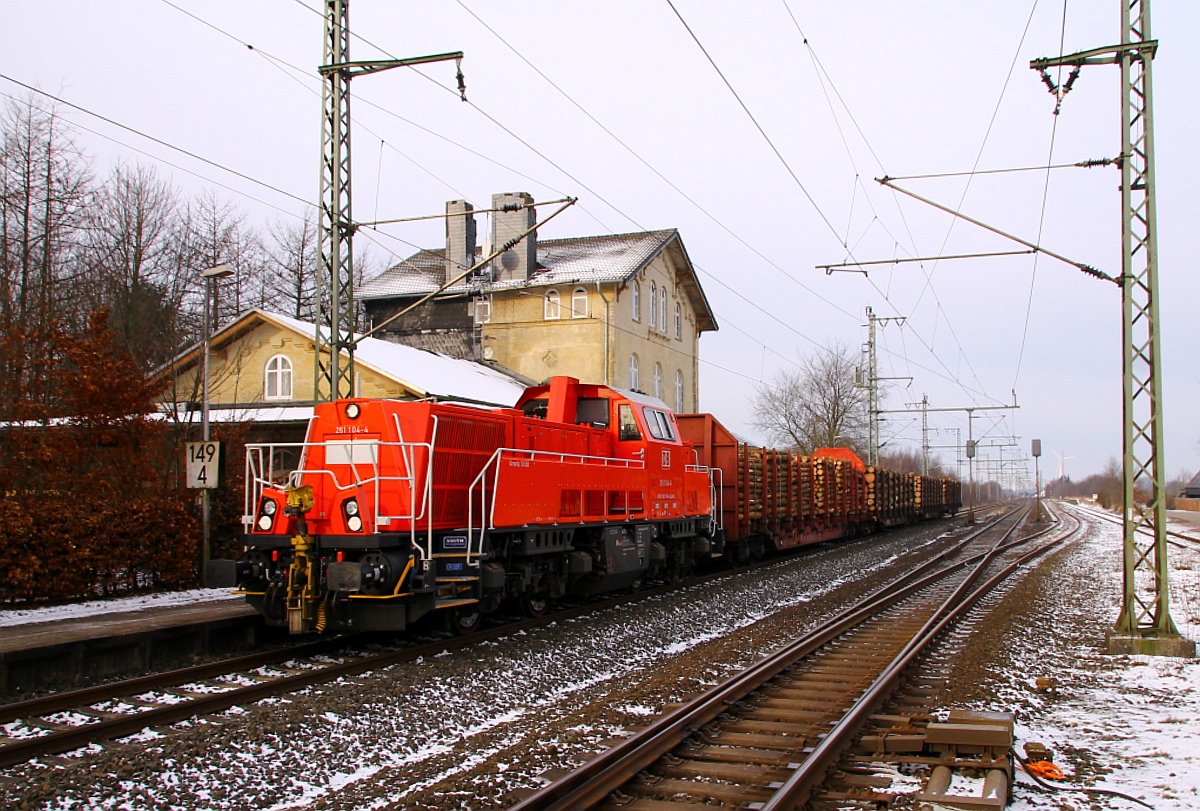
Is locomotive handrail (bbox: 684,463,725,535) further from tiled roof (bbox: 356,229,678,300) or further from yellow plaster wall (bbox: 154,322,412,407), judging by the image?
tiled roof (bbox: 356,229,678,300)

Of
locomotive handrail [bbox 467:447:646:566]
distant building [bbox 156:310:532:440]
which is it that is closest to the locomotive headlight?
locomotive handrail [bbox 467:447:646:566]

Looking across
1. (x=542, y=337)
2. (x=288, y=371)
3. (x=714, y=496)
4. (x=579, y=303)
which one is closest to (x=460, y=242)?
(x=542, y=337)

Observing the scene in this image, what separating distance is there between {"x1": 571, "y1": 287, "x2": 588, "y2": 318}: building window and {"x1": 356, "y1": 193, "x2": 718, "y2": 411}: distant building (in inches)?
1.5

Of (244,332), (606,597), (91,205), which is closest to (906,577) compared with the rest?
(606,597)

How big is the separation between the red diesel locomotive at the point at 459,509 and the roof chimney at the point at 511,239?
70.4 feet

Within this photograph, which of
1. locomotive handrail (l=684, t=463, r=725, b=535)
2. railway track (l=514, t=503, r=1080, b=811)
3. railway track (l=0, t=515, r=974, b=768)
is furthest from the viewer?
locomotive handrail (l=684, t=463, r=725, b=535)

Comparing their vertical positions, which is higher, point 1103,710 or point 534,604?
point 534,604

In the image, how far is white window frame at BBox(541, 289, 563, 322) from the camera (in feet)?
119

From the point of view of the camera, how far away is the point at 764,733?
7.21 m

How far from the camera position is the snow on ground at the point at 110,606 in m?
11.1

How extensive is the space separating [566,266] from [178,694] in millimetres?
30657

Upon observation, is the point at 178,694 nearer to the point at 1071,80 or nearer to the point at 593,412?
the point at 593,412

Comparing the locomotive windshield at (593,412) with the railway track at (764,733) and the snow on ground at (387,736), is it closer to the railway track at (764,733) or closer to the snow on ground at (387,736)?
the snow on ground at (387,736)

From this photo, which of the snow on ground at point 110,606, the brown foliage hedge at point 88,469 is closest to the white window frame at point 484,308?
the brown foliage hedge at point 88,469
